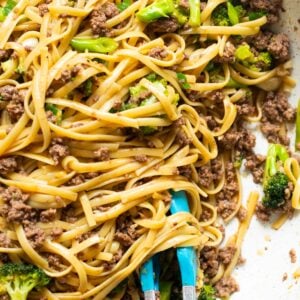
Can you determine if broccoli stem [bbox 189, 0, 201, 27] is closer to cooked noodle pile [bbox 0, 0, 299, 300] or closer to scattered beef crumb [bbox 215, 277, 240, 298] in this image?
cooked noodle pile [bbox 0, 0, 299, 300]

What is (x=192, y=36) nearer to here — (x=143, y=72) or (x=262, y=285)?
(x=143, y=72)

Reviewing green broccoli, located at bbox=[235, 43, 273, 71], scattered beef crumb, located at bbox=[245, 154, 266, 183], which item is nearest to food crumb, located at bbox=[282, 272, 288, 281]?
scattered beef crumb, located at bbox=[245, 154, 266, 183]

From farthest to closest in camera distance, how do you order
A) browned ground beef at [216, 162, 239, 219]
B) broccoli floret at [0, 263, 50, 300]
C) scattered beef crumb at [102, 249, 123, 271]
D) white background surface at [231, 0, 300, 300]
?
browned ground beef at [216, 162, 239, 219] → white background surface at [231, 0, 300, 300] → scattered beef crumb at [102, 249, 123, 271] → broccoli floret at [0, 263, 50, 300]

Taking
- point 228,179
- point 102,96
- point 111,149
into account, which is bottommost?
point 228,179

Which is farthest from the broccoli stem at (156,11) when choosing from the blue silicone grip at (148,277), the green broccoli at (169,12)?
the blue silicone grip at (148,277)

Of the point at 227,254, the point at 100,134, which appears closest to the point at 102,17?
the point at 100,134

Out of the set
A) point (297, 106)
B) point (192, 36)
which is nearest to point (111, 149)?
point (192, 36)

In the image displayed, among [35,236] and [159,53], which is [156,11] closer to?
[159,53]
